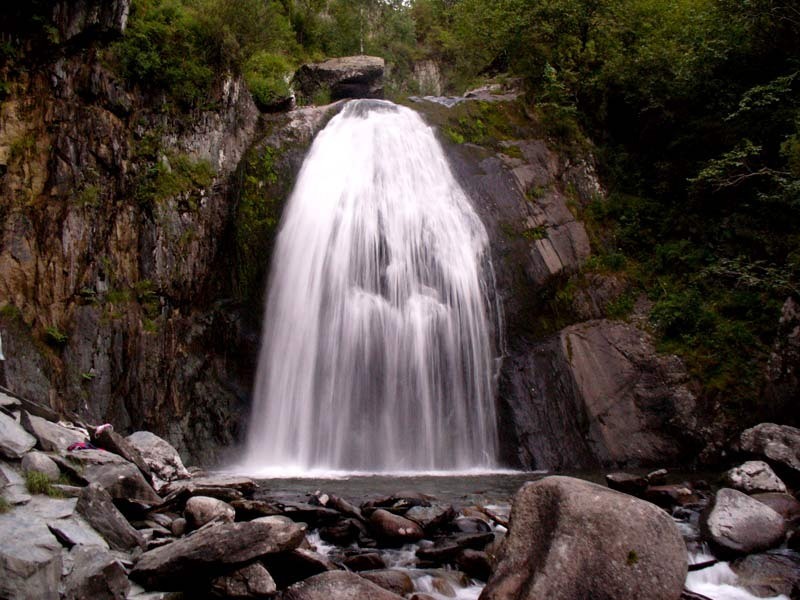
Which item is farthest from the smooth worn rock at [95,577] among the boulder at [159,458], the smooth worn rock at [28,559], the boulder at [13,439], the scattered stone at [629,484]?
the scattered stone at [629,484]

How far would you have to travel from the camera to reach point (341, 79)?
2278 centimetres

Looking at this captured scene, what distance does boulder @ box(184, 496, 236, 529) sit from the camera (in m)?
6.35

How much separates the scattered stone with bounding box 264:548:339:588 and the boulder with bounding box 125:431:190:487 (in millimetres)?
4017

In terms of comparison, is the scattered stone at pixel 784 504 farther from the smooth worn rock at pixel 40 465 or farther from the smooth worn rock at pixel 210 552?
the smooth worn rock at pixel 40 465

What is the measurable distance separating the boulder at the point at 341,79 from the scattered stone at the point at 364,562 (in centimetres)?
1871

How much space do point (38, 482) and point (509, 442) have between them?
9454 millimetres

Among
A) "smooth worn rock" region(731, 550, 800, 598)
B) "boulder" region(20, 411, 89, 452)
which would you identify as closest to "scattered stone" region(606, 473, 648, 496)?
"smooth worn rock" region(731, 550, 800, 598)

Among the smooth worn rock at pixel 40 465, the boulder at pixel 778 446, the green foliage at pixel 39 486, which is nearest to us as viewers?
the green foliage at pixel 39 486

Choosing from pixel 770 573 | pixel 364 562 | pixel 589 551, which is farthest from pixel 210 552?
pixel 770 573

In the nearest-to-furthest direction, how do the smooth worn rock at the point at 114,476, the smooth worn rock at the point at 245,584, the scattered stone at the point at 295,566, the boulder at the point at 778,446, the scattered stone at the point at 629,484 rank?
the smooth worn rock at the point at 245,584, the scattered stone at the point at 295,566, the smooth worn rock at the point at 114,476, the scattered stone at the point at 629,484, the boulder at the point at 778,446

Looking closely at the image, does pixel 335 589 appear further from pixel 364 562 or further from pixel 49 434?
pixel 49 434

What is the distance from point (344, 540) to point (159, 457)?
3.93 m

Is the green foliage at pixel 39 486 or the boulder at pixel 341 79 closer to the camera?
the green foliage at pixel 39 486

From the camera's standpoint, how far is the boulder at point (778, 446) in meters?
9.70
